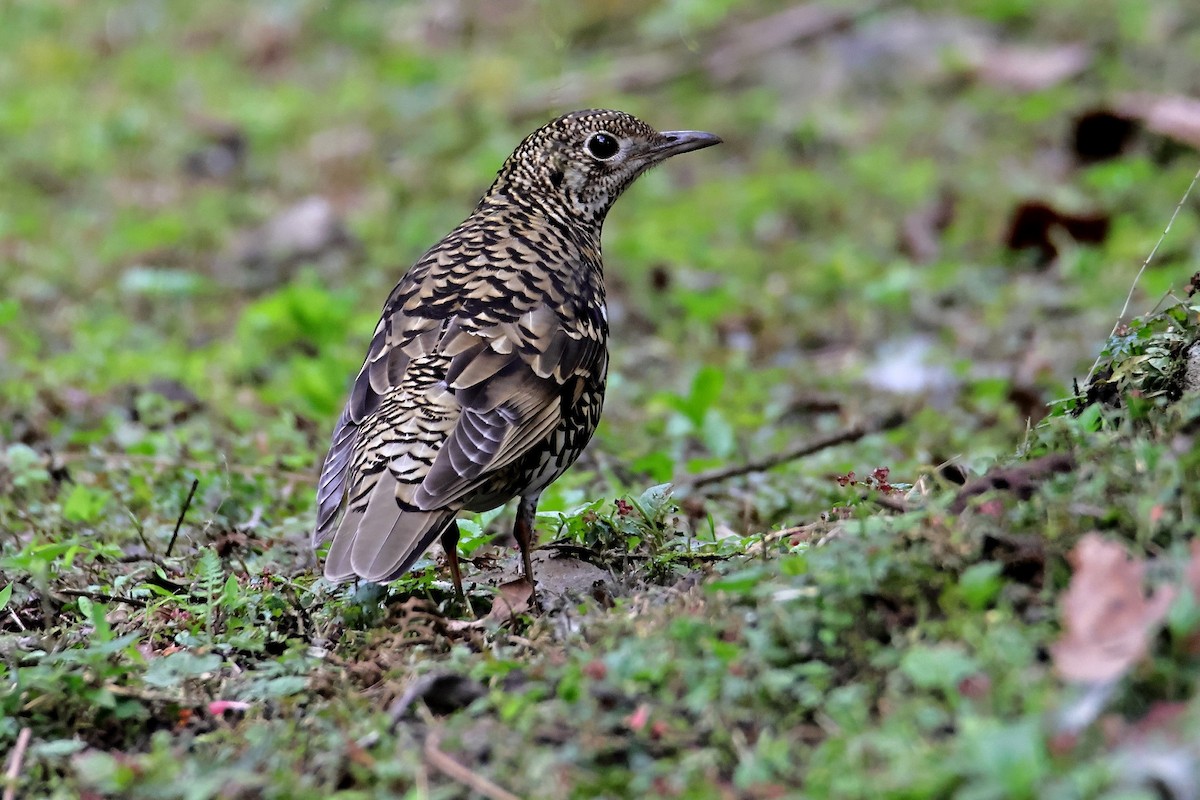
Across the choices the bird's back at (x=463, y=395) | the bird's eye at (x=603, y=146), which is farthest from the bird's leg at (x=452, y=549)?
the bird's eye at (x=603, y=146)

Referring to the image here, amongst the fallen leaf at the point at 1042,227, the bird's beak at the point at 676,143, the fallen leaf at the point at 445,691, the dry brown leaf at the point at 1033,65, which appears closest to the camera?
the fallen leaf at the point at 445,691

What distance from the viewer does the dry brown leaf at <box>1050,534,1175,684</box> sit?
8.66 ft

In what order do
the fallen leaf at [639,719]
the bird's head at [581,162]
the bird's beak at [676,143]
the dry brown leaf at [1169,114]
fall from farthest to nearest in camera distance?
the dry brown leaf at [1169,114] → the bird's beak at [676,143] → the bird's head at [581,162] → the fallen leaf at [639,719]

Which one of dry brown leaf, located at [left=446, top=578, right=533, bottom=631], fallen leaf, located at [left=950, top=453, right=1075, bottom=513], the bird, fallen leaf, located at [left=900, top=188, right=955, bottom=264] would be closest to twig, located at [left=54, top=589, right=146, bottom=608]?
the bird

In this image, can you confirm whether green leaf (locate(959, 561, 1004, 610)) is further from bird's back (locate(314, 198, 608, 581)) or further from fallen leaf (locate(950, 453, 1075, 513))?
bird's back (locate(314, 198, 608, 581))

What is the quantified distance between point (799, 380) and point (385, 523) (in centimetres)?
398

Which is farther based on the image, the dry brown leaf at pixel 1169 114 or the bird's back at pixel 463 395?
the dry brown leaf at pixel 1169 114

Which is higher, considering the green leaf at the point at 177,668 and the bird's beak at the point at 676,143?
the bird's beak at the point at 676,143

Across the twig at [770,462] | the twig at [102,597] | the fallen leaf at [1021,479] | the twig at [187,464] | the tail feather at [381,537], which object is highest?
the fallen leaf at [1021,479]

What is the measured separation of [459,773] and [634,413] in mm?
4301

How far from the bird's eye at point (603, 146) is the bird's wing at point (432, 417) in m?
0.98

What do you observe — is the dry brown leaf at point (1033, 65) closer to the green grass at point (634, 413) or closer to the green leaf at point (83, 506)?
the green grass at point (634, 413)

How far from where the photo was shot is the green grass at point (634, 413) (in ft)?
9.91

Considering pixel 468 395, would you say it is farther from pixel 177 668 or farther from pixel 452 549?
pixel 177 668
